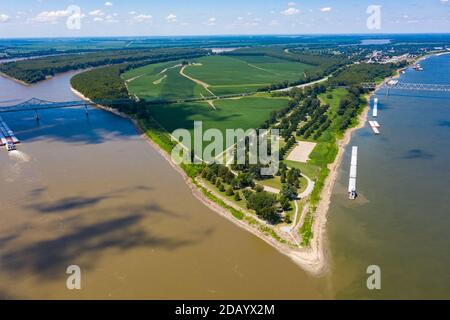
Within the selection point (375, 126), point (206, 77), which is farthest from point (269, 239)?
point (206, 77)

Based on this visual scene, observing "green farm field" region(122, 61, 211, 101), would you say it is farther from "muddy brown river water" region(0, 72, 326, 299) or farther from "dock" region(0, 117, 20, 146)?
"muddy brown river water" region(0, 72, 326, 299)

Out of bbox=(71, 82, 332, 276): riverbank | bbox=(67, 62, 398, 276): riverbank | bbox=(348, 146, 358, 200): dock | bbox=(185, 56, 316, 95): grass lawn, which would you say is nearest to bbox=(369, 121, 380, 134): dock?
bbox=(348, 146, 358, 200): dock

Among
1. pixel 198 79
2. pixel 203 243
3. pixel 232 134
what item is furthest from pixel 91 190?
pixel 198 79

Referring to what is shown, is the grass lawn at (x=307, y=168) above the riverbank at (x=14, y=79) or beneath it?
beneath

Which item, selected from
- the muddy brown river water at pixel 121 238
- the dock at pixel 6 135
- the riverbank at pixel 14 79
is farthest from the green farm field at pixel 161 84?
the muddy brown river water at pixel 121 238

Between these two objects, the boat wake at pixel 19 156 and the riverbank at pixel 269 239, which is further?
the boat wake at pixel 19 156

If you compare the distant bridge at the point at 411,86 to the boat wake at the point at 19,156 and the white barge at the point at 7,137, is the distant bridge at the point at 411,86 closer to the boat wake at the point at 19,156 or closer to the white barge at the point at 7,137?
the boat wake at the point at 19,156

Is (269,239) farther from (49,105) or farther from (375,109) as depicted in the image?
(49,105)
